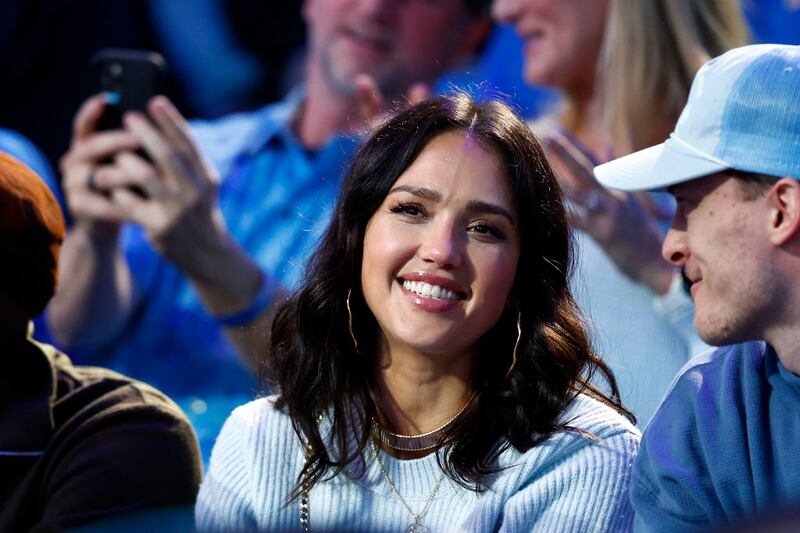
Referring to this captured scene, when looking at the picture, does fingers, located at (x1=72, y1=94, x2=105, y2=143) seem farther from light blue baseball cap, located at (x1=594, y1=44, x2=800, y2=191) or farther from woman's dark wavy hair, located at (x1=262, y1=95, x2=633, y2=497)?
light blue baseball cap, located at (x1=594, y1=44, x2=800, y2=191)

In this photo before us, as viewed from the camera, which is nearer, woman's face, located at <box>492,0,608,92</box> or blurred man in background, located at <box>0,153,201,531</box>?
blurred man in background, located at <box>0,153,201,531</box>

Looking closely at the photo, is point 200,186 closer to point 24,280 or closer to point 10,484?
point 24,280

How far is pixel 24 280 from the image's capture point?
2.33 meters

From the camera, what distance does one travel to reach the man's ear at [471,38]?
11.5 feet

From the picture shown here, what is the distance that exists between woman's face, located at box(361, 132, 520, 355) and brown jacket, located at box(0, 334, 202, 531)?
0.59 metres

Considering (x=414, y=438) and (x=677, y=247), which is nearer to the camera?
(x=677, y=247)

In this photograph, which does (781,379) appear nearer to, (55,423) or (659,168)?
(659,168)

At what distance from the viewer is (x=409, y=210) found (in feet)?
6.68

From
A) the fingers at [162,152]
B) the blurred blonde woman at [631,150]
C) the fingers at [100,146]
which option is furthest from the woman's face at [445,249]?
the fingers at [100,146]

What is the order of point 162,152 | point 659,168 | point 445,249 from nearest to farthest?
point 659,168 → point 445,249 → point 162,152

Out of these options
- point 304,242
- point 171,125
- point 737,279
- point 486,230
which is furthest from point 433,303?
point 171,125

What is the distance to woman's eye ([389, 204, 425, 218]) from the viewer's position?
2023 mm

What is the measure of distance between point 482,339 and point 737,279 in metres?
0.61

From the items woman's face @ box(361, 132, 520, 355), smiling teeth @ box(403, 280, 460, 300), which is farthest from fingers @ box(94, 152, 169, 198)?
smiling teeth @ box(403, 280, 460, 300)
